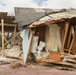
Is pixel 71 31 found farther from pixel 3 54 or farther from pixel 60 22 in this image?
pixel 3 54

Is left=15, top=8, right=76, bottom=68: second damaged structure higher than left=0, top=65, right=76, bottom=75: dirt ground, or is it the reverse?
left=15, top=8, right=76, bottom=68: second damaged structure

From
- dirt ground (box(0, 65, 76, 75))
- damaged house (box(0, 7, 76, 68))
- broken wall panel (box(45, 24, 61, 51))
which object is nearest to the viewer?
dirt ground (box(0, 65, 76, 75))

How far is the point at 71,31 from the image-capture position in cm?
1501

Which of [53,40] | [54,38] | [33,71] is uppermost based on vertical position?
[54,38]

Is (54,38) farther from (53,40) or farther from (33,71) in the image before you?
(33,71)

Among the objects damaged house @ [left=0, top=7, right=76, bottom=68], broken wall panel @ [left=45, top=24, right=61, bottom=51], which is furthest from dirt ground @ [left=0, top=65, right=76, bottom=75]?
broken wall panel @ [left=45, top=24, right=61, bottom=51]

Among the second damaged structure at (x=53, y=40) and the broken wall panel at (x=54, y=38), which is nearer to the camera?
the second damaged structure at (x=53, y=40)

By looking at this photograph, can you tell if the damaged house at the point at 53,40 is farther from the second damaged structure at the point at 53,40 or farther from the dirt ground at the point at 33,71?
the dirt ground at the point at 33,71

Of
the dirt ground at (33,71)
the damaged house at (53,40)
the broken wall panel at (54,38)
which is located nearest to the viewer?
the dirt ground at (33,71)

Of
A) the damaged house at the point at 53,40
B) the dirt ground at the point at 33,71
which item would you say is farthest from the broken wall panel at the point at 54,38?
the dirt ground at the point at 33,71

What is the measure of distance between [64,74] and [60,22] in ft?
14.0

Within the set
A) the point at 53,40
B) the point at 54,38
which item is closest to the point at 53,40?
the point at 53,40

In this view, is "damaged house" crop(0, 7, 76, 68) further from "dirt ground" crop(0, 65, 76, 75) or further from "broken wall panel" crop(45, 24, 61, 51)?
"dirt ground" crop(0, 65, 76, 75)

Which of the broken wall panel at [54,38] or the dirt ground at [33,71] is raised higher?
the broken wall panel at [54,38]
